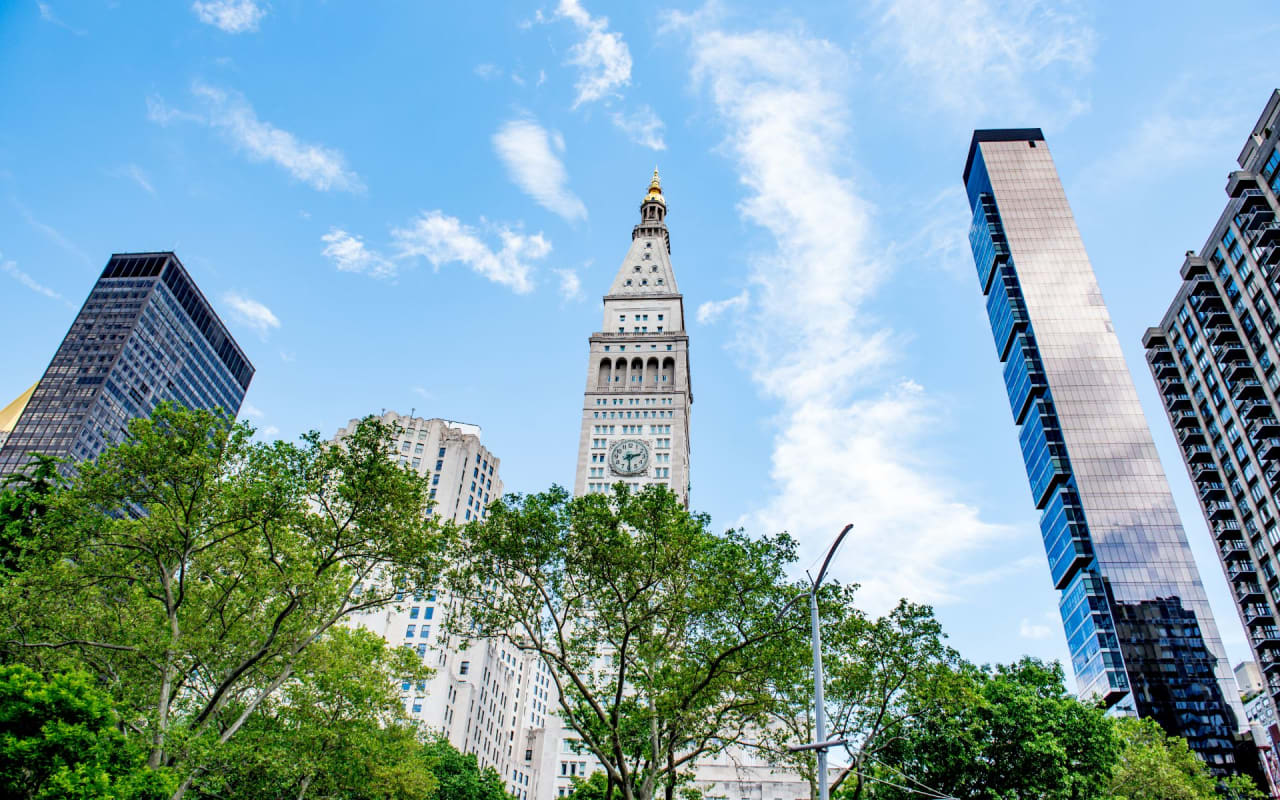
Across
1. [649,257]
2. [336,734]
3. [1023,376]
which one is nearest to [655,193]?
[649,257]

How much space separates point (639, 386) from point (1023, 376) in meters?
55.0

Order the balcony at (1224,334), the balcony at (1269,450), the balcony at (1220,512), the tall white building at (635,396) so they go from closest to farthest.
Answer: the balcony at (1269,450), the balcony at (1224,334), the balcony at (1220,512), the tall white building at (635,396)

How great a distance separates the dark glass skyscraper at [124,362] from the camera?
11250 cm

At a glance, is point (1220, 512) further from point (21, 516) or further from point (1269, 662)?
point (21, 516)

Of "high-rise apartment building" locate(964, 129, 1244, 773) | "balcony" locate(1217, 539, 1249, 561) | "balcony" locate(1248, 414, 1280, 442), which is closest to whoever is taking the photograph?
"balcony" locate(1248, 414, 1280, 442)

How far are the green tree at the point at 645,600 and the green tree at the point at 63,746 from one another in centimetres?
1064

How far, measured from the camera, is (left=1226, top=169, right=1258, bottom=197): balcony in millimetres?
74625

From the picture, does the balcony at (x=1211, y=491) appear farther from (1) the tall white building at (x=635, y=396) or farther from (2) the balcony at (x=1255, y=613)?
(1) the tall white building at (x=635, y=396)

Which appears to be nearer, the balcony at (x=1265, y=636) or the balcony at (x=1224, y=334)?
the balcony at (x=1265, y=636)

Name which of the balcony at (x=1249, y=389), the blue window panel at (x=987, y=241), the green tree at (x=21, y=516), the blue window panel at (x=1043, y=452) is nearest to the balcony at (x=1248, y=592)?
the balcony at (x=1249, y=389)

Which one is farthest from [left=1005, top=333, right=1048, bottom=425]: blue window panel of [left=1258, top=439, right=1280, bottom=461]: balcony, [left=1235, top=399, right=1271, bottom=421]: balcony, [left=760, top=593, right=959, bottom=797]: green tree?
[left=760, top=593, right=959, bottom=797]: green tree

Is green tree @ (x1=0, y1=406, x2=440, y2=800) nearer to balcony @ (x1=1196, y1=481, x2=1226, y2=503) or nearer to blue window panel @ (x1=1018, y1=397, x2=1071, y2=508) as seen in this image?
balcony @ (x1=1196, y1=481, x2=1226, y2=503)

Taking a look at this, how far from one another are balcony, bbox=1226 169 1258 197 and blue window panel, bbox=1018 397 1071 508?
3676cm

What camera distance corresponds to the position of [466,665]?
100 meters
